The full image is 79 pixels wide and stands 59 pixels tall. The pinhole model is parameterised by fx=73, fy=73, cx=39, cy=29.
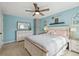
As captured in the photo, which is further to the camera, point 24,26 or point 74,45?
point 74,45

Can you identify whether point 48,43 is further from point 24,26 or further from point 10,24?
point 10,24

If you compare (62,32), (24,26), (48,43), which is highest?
(24,26)

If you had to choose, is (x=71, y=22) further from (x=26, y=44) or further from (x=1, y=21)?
(x=1, y=21)

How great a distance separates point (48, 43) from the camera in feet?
6.42

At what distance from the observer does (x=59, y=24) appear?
11.1 feet

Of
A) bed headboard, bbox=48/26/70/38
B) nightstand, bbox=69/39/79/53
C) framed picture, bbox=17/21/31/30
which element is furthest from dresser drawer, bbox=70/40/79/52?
framed picture, bbox=17/21/31/30

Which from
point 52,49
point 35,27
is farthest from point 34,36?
point 52,49

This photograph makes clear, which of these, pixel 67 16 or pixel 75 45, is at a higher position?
pixel 67 16

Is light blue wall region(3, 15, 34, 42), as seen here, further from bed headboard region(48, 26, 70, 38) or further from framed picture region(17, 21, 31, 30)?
bed headboard region(48, 26, 70, 38)

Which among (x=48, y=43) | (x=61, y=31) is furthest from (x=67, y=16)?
(x=48, y=43)

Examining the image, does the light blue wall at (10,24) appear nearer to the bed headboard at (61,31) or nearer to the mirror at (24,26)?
the mirror at (24,26)

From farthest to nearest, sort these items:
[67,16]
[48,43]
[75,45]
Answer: [67,16]
[75,45]
[48,43]

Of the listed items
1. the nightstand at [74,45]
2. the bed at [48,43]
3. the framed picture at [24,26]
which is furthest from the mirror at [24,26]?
the nightstand at [74,45]

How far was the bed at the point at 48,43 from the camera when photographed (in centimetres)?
187
